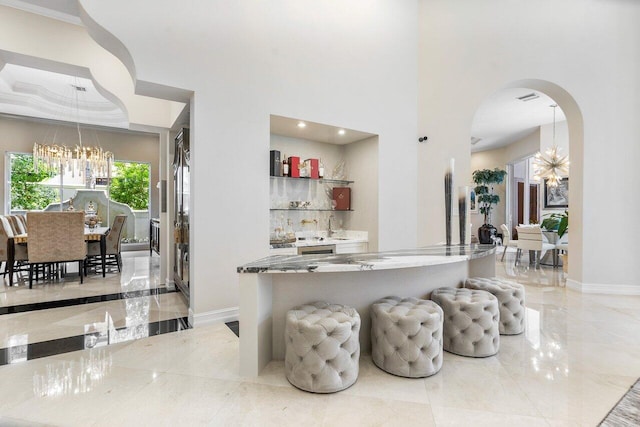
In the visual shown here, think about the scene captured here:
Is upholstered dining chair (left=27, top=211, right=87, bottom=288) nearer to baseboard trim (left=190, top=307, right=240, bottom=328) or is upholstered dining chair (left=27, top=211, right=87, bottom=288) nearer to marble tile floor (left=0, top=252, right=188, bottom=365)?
marble tile floor (left=0, top=252, right=188, bottom=365)

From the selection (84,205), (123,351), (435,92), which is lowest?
(123,351)

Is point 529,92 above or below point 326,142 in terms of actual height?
above

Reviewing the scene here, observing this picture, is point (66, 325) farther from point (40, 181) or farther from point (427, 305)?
point (40, 181)

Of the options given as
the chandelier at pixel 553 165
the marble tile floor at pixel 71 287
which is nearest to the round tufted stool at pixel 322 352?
the marble tile floor at pixel 71 287

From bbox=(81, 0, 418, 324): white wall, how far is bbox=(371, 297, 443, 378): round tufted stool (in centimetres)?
185

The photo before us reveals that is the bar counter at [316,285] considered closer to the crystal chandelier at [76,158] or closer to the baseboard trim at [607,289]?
the baseboard trim at [607,289]

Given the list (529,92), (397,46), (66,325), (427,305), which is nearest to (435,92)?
(397,46)

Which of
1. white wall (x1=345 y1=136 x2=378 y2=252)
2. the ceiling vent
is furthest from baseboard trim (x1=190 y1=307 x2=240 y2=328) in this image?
the ceiling vent

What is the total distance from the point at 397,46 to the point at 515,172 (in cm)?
858

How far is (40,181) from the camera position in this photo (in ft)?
27.3

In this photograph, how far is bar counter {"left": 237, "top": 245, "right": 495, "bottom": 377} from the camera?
82.6 inches

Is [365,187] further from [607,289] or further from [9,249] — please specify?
[9,249]

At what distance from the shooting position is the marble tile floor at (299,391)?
173 centimetres

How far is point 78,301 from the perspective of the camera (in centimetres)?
402
